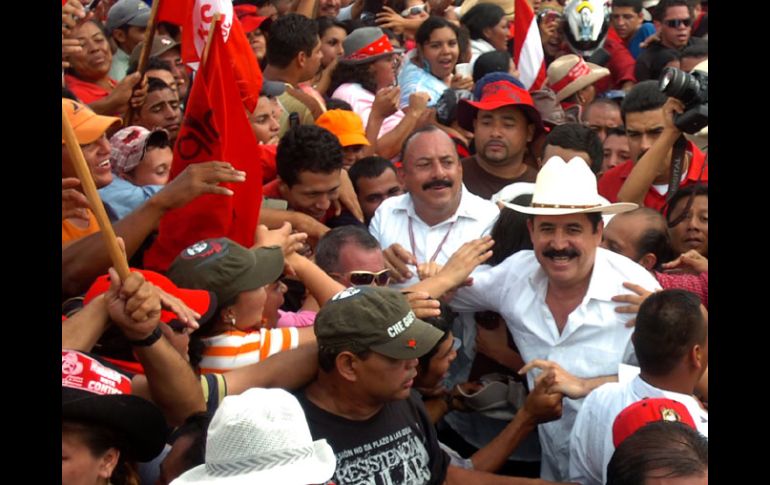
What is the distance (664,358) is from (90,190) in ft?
6.12

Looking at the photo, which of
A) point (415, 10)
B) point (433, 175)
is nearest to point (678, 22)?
point (415, 10)

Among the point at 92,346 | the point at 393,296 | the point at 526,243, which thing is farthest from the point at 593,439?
the point at 92,346

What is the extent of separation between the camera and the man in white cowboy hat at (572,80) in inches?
324

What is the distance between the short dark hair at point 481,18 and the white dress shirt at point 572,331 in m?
5.97

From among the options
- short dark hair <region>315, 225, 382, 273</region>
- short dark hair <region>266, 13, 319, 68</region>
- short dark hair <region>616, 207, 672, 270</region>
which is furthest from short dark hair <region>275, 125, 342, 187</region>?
short dark hair <region>266, 13, 319, 68</region>

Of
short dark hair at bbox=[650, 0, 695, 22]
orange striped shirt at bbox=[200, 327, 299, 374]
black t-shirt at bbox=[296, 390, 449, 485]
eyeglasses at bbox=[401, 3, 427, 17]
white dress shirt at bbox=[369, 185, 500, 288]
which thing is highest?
short dark hair at bbox=[650, 0, 695, 22]

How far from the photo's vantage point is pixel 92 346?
311cm

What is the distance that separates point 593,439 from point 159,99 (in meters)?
3.22

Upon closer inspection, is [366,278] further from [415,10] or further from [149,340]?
[415,10]

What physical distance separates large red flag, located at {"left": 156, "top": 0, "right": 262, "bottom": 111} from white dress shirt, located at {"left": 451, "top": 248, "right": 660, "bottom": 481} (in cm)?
181

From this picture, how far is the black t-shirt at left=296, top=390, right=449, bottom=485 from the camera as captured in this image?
3.29 metres

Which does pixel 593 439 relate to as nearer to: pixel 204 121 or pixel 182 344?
pixel 182 344

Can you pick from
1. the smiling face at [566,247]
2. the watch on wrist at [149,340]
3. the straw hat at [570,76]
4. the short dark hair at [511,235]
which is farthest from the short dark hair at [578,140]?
the watch on wrist at [149,340]

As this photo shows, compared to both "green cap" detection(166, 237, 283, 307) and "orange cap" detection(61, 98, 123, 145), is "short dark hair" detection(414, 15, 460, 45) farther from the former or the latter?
"green cap" detection(166, 237, 283, 307)
